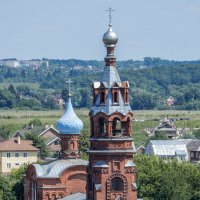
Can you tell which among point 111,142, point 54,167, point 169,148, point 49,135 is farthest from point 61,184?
point 49,135

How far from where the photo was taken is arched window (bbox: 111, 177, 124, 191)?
2280 inches

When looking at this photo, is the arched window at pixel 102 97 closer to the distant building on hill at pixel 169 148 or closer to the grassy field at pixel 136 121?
the distant building on hill at pixel 169 148

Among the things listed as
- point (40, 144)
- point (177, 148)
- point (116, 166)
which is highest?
point (177, 148)

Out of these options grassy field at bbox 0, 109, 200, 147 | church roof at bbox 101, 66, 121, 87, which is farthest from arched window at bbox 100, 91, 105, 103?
grassy field at bbox 0, 109, 200, 147

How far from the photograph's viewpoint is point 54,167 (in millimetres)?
66625

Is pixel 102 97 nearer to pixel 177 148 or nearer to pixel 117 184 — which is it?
pixel 117 184

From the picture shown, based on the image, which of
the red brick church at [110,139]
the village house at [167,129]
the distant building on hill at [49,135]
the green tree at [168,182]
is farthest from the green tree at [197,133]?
the red brick church at [110,139]

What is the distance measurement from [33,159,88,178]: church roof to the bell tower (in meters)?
8.00

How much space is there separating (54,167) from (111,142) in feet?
31.2

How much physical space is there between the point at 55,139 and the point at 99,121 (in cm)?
7413

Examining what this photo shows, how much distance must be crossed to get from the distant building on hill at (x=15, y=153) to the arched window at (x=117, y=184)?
185 feet

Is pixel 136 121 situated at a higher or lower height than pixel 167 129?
higher

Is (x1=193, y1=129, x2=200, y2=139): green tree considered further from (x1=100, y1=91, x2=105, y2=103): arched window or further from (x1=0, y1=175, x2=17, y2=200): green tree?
(x1=100, y1=91, x2=105, y2=103): arched window

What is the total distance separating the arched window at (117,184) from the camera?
57906 millimetres
